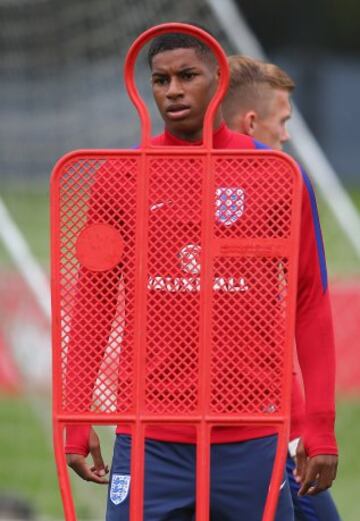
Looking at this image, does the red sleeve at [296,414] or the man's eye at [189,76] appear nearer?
the man's eye at [189,76]

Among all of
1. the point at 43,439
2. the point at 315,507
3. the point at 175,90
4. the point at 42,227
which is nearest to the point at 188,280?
the point at 175,90

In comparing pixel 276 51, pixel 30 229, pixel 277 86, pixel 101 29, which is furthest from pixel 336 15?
pixel 277 86

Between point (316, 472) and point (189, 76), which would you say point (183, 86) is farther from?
point (316, 472)

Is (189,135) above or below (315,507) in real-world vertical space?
above

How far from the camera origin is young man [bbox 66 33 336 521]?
14.1ft

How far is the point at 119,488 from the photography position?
14.2ft

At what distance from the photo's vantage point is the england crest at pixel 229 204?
416 centimetres

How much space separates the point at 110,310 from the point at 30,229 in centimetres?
826

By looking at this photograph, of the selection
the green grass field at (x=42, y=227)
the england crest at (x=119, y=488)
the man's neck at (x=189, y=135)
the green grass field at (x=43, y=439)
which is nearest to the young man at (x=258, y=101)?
the man's neck at (x=189, y=135)

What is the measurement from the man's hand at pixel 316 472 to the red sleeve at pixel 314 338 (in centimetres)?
2

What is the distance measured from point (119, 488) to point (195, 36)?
1.16m

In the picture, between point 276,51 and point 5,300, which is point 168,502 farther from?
point 276,51

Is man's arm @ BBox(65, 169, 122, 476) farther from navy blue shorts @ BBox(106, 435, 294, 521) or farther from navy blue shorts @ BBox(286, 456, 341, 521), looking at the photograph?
navy blue shorts @ BBox(286, 456, 341, 521)

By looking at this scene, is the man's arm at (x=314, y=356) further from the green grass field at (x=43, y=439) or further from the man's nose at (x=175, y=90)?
the green grass field at (x=43, y=439)
